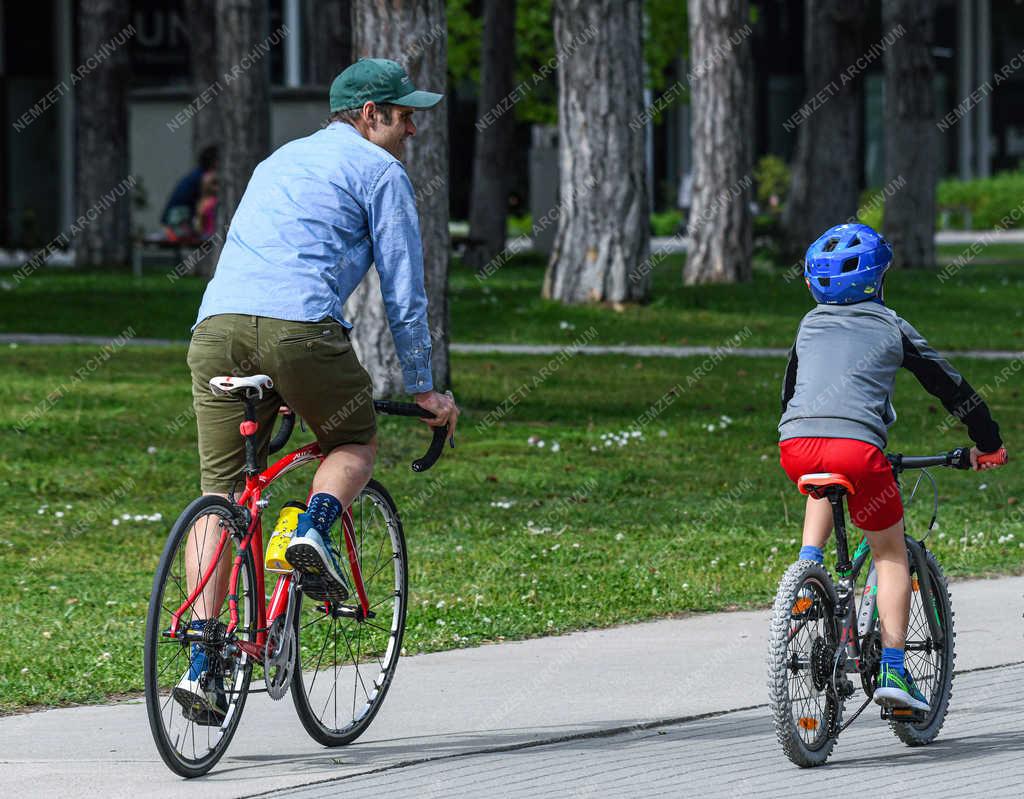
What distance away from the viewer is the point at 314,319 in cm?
538

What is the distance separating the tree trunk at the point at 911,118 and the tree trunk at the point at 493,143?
5.46 m

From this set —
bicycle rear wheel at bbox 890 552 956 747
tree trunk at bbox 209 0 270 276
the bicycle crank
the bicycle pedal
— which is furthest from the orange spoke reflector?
tree trunk at bbox 209 0 270 276

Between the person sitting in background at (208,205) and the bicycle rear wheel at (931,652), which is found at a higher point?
the person sitting in background at (208,205)

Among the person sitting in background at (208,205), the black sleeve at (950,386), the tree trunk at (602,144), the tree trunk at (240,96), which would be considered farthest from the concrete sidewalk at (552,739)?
the person sitting in background at (208,205)

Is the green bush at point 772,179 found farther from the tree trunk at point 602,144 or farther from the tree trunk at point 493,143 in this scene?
the tree trunk at point 602,144

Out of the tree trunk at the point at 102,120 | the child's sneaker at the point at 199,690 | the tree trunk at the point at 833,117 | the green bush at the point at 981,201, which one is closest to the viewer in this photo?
the child's sneaker at the point at 199,690

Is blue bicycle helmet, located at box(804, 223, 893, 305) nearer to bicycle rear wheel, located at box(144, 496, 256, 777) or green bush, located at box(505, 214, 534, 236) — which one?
bicycle rear wheel, located at box(144, 496, 256, 777)

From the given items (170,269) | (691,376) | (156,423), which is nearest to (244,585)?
(156,423)

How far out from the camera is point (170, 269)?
27312mm

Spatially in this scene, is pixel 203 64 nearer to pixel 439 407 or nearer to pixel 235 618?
pixel 439 407

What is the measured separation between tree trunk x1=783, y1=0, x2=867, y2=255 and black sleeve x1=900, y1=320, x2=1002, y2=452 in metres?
21.8

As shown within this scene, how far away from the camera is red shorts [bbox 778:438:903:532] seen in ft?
18.1

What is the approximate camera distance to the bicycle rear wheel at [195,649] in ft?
17.0

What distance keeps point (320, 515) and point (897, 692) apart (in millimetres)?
1737
